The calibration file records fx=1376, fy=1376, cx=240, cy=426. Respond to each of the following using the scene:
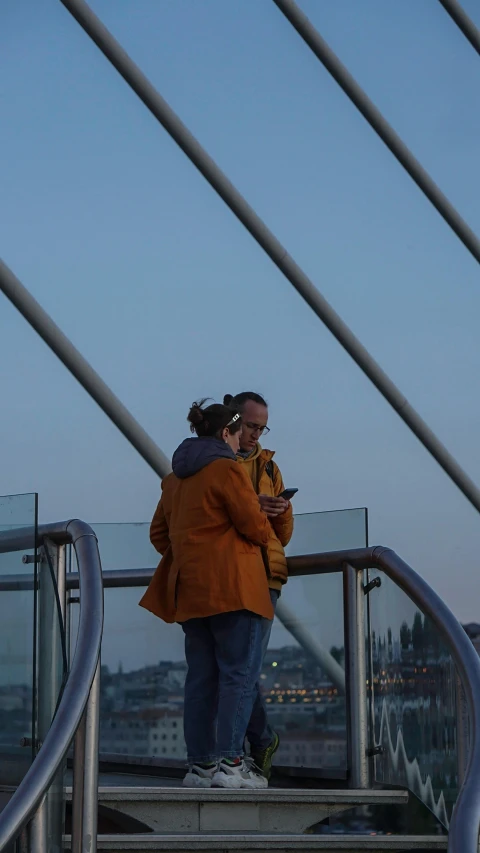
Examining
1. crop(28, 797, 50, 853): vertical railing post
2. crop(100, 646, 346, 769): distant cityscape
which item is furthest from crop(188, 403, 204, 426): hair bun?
crop(28, 797, 50, 853): vertical railing post

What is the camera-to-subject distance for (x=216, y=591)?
407cm

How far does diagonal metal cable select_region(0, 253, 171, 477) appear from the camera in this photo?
587 cm

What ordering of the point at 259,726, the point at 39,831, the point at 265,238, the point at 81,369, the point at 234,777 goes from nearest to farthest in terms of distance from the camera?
the point at 39,831, the point at 234,777, the point at 259,726, the point at 81,369, the point at 265,238

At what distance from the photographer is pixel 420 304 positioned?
8891 millimetres

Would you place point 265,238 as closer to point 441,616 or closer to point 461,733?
point 441,616

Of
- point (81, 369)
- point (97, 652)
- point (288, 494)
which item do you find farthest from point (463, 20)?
point (97, 652)

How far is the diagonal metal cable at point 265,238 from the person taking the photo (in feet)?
22.3

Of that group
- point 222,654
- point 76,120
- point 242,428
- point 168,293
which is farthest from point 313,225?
point 222,654

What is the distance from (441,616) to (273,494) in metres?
0.95

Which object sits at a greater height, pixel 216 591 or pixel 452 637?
pixel 216 591

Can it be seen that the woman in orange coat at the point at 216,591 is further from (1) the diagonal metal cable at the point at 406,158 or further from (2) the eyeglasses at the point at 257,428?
(1) the diagonal metal cable at the point at 406,158

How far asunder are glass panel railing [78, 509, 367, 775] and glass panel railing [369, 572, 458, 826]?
0.15 metres

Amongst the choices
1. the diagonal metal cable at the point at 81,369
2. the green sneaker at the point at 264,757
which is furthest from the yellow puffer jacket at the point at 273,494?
the diagonal metal cable at the point at 81,369

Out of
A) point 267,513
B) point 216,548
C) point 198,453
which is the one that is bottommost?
point 216,548
